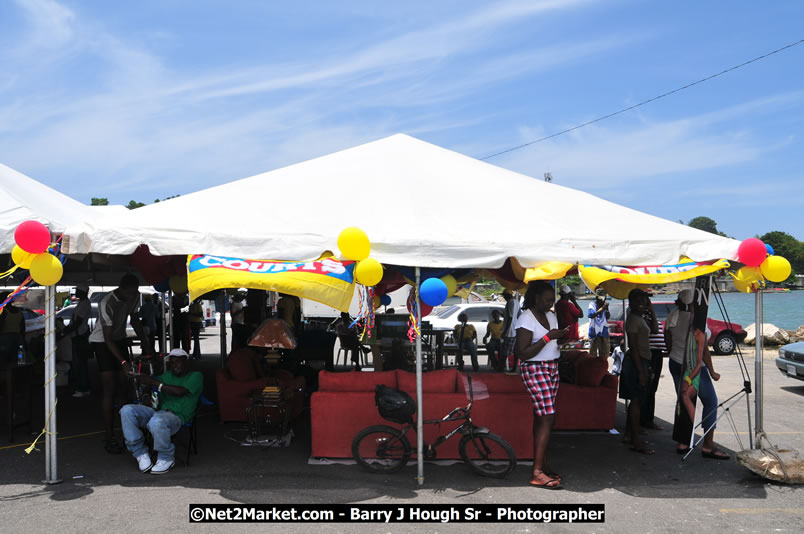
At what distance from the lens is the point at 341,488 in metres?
5.89

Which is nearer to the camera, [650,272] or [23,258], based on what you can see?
[23,258]

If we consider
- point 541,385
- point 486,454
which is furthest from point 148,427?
point 541,385

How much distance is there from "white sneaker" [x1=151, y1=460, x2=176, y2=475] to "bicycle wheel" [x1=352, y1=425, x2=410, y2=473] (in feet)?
6.31

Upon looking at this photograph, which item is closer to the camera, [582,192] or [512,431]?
[512,431]

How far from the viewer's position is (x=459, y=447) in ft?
20.9

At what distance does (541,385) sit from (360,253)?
7.13 feet

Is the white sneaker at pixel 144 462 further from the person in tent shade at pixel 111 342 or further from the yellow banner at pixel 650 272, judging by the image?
the yellow banner at pixel 650 272

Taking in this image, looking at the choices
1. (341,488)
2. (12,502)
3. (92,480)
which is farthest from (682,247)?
(12,502)

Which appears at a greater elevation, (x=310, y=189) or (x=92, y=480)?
(x=310, y=189)

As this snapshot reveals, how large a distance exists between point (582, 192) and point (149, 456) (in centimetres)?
656

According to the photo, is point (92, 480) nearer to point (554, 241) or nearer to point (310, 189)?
point (310, 189)

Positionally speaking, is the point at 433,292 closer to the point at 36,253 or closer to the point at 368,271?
the point at 368,271

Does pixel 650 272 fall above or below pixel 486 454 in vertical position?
above

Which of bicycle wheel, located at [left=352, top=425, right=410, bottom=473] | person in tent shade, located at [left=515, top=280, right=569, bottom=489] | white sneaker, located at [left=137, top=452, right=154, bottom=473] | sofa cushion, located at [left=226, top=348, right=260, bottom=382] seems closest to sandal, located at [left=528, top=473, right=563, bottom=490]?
person in tent shade, located at [left=515, top=280, right=569, bottom=489]
